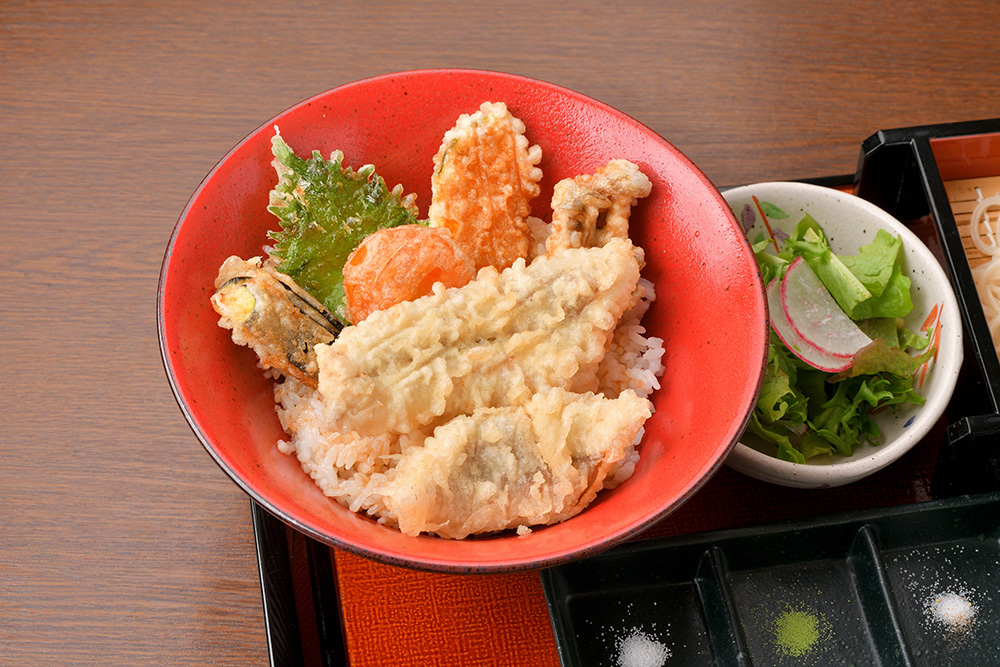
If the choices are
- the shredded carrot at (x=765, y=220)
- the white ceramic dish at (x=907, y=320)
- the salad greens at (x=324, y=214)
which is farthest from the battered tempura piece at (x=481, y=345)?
the shredded carrot at (x=765, y=220)

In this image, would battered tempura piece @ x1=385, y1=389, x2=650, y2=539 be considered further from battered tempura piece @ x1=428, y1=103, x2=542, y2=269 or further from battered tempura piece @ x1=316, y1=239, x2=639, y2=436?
battered tempura piece @ x1=428, y1=103, x2=542, y2=269

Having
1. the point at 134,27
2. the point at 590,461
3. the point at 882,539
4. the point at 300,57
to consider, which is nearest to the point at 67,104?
the point at 134,27

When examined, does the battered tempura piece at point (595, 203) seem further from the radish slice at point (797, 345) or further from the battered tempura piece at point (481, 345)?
the radish slice at point (797, 345)

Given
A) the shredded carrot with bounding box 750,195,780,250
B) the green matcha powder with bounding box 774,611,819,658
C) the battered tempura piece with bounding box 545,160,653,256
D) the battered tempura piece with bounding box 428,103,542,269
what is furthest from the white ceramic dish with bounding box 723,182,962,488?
the battered tempura piece with bounding box 428,103,542,269

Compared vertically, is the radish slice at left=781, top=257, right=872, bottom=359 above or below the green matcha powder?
above

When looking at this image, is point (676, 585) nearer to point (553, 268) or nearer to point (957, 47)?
point (553, 268)
